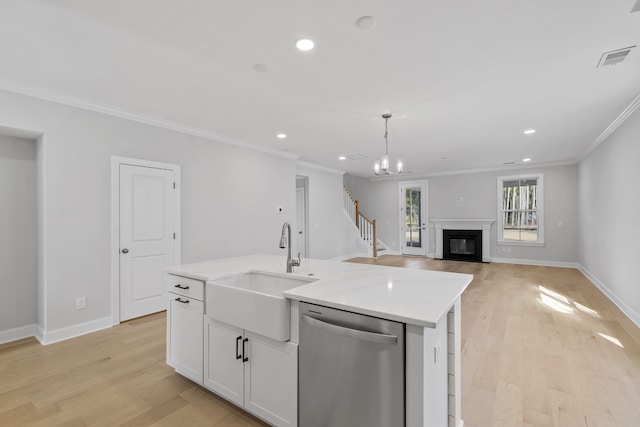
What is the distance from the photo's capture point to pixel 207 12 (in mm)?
1936

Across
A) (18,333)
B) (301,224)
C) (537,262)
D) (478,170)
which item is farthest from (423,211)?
(18,333)

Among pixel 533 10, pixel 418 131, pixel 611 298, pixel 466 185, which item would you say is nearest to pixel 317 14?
pixel 533 10

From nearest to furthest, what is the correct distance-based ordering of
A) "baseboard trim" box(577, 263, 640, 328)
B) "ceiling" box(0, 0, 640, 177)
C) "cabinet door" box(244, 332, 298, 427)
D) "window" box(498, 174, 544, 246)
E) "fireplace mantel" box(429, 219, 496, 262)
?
1. "cabinet door" box(244, 332, 298, 427)
2. "ceiling" box(0, 0, 640, 177)
3. "baseboard trim" box(577, 263, 640, 328)
4. "window" box(498, 174, 544, 246)
5. "fireplace mantel" box(429, 219, 496, 262)

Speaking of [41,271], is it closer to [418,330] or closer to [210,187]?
[210,187]

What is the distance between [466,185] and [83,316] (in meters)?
9.05

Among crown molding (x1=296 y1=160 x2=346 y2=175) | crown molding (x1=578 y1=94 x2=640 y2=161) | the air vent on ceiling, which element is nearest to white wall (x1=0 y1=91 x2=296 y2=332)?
crown molding (x1=296 y1=160 x2=346 y2=175)

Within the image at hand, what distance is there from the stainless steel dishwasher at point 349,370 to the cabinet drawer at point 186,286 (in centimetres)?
97

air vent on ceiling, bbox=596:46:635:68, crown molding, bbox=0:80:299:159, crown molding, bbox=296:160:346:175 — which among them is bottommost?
crown molding, bbox=296:160:346:175

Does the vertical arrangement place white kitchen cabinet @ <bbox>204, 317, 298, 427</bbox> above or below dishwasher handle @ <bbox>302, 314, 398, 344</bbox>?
below

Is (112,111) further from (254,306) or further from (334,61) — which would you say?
(254,306)

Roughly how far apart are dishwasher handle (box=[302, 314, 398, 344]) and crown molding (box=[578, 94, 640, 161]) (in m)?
4.26

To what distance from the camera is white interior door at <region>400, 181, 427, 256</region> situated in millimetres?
9406

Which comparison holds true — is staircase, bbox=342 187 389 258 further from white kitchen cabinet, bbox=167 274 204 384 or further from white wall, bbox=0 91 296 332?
white kitchen cabinet, bbox=167 274 204 384

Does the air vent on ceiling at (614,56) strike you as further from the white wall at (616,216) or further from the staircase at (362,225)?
the staircase at (362,225)
